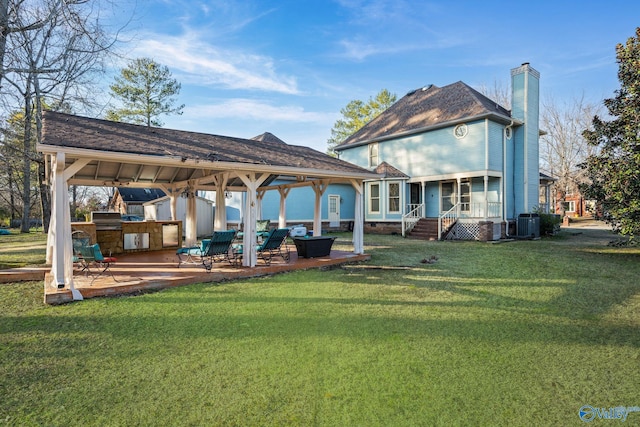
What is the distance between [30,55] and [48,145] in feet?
33.2

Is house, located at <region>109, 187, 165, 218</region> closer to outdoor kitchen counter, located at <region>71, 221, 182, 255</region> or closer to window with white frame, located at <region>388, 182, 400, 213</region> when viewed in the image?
outdoor kitchen counter, located at <region>71, 221, 182, 255</region>

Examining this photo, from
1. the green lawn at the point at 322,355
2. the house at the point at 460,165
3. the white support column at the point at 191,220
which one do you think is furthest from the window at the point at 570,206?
the white support column at the point at 191,220

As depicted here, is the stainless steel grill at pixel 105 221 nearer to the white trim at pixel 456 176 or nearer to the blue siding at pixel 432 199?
the white trim at pixel 456 176

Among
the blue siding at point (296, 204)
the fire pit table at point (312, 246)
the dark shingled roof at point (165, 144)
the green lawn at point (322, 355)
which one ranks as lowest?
the green lawn at point (322, 355)

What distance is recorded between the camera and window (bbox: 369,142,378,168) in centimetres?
2202

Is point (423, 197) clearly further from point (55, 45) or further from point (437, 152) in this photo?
point (55, 45)

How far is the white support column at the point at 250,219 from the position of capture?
8.28 meters

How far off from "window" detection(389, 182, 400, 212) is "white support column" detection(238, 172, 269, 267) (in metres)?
12.6

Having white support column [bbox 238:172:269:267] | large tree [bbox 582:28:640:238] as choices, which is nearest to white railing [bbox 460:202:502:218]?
large tree [bbox 582:28:640:238]

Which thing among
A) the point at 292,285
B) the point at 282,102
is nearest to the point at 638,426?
the point at 292,285

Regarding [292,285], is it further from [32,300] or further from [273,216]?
[273,216]

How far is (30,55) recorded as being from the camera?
12.5 meters

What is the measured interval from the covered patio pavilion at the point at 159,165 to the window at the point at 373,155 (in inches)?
396

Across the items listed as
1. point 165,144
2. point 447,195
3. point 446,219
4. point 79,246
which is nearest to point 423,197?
point 447,195
